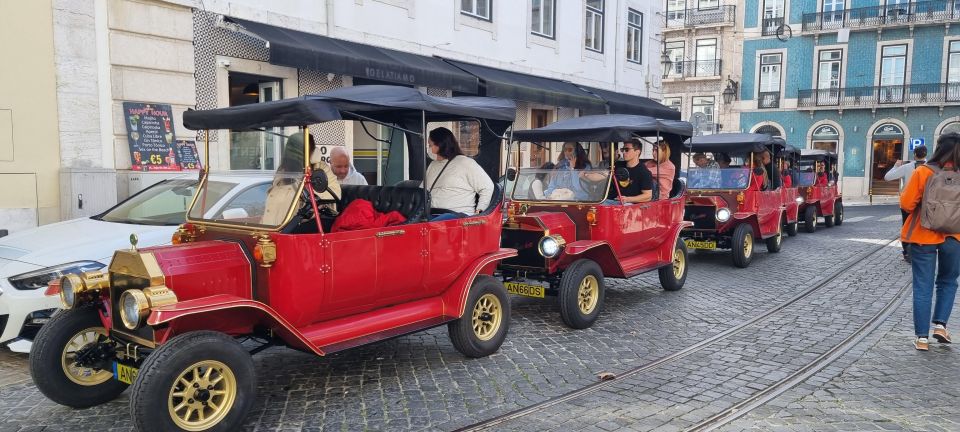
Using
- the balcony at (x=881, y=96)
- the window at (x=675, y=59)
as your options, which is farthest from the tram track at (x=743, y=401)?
the window at (x=675, y=59)

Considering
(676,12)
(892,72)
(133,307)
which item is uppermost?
(676,12)

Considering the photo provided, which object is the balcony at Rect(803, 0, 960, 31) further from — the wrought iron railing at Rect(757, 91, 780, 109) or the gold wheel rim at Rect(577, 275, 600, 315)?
the gold wheel rim at Rect(577, 275, 600, 315)

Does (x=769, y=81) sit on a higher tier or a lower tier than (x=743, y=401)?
higher

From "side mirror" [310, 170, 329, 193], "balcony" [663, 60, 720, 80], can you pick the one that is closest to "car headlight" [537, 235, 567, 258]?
"side mirror" [310, 170, 329, 193]

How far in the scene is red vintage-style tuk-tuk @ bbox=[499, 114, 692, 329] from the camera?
701 cm

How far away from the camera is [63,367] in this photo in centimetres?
438

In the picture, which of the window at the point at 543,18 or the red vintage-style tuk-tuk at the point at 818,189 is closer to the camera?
the red vintage-style tuk-tuk at the point at 818,189

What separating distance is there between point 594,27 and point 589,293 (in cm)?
1548

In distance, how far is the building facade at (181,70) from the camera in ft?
29.6

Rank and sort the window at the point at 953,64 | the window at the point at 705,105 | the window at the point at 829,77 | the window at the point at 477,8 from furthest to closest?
1. the window at the point at 705,105
2. the window at the point at 829,77
3. the window at the point at 953,64
4. the window at the point at 477,8

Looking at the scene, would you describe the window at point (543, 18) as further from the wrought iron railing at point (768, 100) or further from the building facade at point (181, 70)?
the wrought iron railing at point (768, 100)

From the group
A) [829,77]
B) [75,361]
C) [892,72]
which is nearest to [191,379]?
[75,361]

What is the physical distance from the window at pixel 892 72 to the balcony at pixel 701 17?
7670mm

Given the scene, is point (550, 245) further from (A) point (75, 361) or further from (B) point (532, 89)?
(B) point (532, 89)
